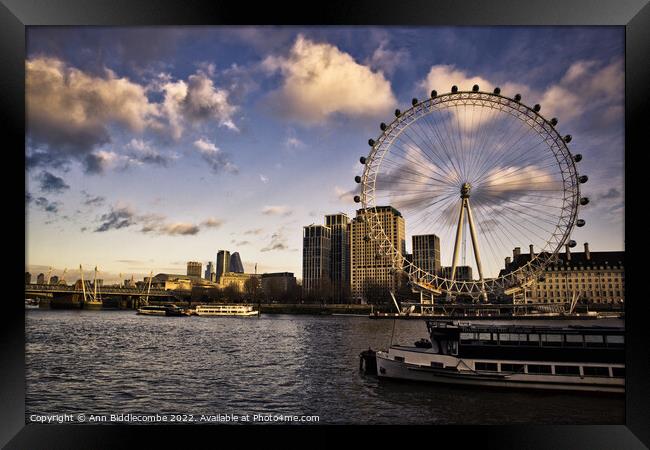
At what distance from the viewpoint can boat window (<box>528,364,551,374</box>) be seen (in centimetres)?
1153

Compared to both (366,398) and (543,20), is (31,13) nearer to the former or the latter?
(543,20)

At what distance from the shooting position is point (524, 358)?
11.7 meters

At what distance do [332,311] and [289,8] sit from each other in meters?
Answer: 47.3

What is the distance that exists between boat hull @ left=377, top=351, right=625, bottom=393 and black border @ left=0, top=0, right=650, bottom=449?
13.4ft

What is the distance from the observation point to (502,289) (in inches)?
990

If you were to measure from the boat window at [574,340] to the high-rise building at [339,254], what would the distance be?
28.8 m

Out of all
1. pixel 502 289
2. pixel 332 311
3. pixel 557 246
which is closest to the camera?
pixel 557 246

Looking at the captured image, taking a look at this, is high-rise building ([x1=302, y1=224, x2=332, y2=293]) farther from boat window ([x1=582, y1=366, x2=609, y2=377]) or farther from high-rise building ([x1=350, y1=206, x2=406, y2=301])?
boat window ([x1=582, y1=366, x2=609, y2=377])

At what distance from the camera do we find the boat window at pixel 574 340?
11383 millimetres

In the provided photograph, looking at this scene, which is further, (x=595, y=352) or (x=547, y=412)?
(x=595, y=352)

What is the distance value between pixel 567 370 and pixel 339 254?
127 feet
